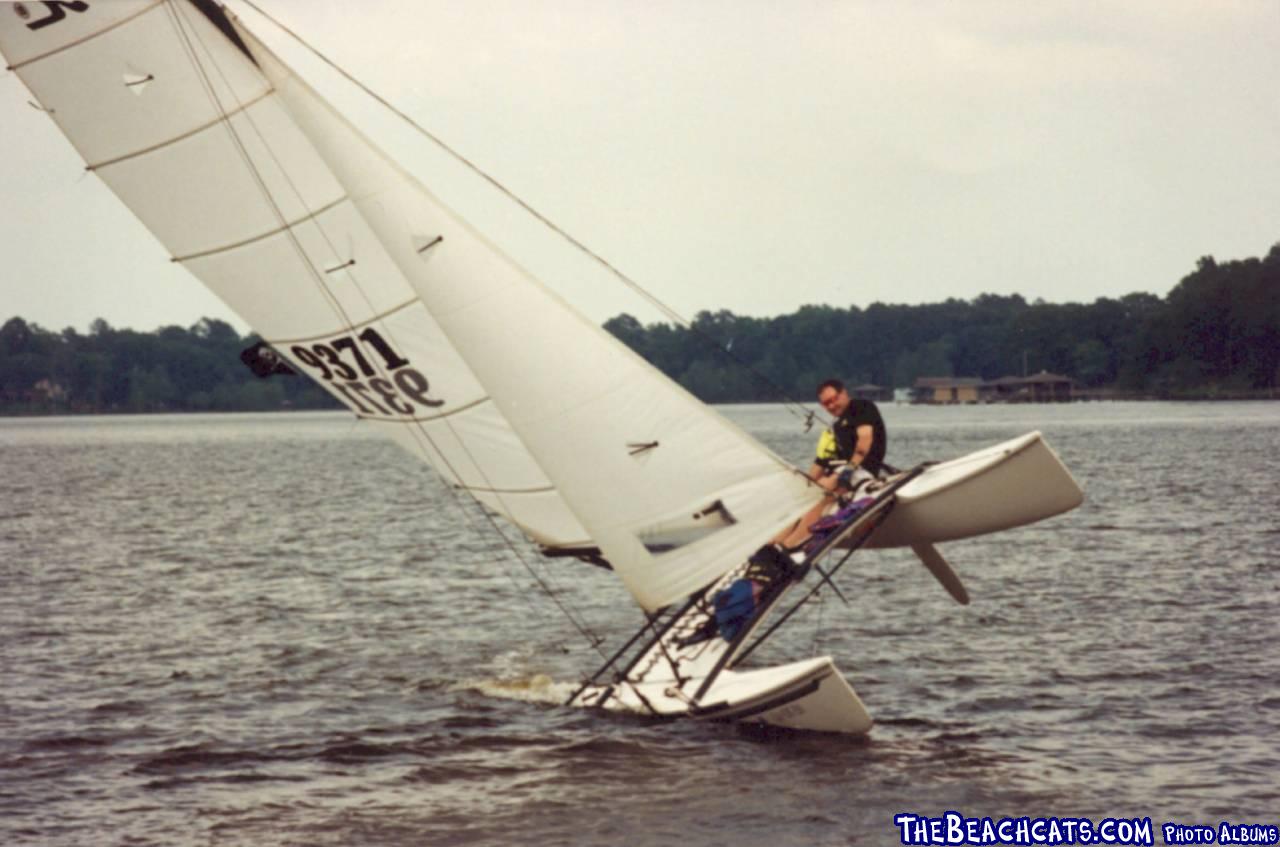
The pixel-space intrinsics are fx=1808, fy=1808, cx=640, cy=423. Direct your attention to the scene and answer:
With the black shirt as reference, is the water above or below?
below

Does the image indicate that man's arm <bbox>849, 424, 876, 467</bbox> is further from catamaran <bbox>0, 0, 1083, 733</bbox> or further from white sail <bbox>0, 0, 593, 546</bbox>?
white sail <bbox>0, 0, 593, 546</bbox>

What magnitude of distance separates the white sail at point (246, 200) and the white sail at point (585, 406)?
385 millimetres

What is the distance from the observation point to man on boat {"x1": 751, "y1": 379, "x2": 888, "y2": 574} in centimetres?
1784

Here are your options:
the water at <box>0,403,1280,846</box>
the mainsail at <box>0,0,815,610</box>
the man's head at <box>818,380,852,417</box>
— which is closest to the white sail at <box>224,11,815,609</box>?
the mainsail at <box>0,0,815,610</box>

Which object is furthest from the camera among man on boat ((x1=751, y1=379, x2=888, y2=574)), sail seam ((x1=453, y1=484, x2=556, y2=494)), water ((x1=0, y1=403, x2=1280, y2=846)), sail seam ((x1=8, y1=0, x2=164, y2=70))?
sail seam ((x1=453, y1=484, x2=556, y2=494))

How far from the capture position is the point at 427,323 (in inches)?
679

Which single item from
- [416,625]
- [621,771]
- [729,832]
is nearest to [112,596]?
[416,625]

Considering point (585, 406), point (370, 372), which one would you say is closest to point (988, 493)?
point (585, 406)

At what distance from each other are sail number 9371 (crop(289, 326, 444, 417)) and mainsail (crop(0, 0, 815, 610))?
3cm

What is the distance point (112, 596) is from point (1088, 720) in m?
20.0

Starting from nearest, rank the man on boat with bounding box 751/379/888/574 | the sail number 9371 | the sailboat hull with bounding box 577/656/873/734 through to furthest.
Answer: the sailboat hull with bounding box 577/656/873/734 < the sail number 9371 < the man on boat with bounding box 751/379/888/574

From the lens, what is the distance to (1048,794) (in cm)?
1562

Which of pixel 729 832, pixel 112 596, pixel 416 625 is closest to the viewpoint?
pixel 729 832

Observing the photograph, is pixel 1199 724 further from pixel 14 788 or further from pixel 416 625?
pixel 416 625
